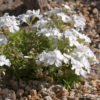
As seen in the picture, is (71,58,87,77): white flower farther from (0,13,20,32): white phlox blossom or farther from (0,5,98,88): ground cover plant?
(0,13,20,32): white phlox blossom

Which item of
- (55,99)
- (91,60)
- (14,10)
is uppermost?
(14,10)

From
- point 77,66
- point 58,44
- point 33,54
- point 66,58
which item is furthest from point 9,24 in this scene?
point 77,66

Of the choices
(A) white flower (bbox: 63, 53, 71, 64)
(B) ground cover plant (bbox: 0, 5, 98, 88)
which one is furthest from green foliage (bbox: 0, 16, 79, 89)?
(A) white flower (bbox: 63, 53, 71, 64)

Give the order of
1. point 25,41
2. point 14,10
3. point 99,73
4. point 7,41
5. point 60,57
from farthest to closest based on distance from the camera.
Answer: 1. point 14,10
2. point 99,73
3. point 25,41
4. point 7,41
5. point 60,57

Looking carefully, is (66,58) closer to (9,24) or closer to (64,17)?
(64,17)

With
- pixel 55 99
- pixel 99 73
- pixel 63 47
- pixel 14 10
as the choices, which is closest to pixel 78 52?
pixel 63 47

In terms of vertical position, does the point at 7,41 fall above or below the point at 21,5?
below

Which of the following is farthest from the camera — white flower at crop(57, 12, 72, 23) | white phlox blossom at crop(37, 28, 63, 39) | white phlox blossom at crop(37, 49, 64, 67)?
white flower at crop(57, 12, 72, 23)

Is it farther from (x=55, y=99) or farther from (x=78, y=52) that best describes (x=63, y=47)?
(x=55, y=99)
